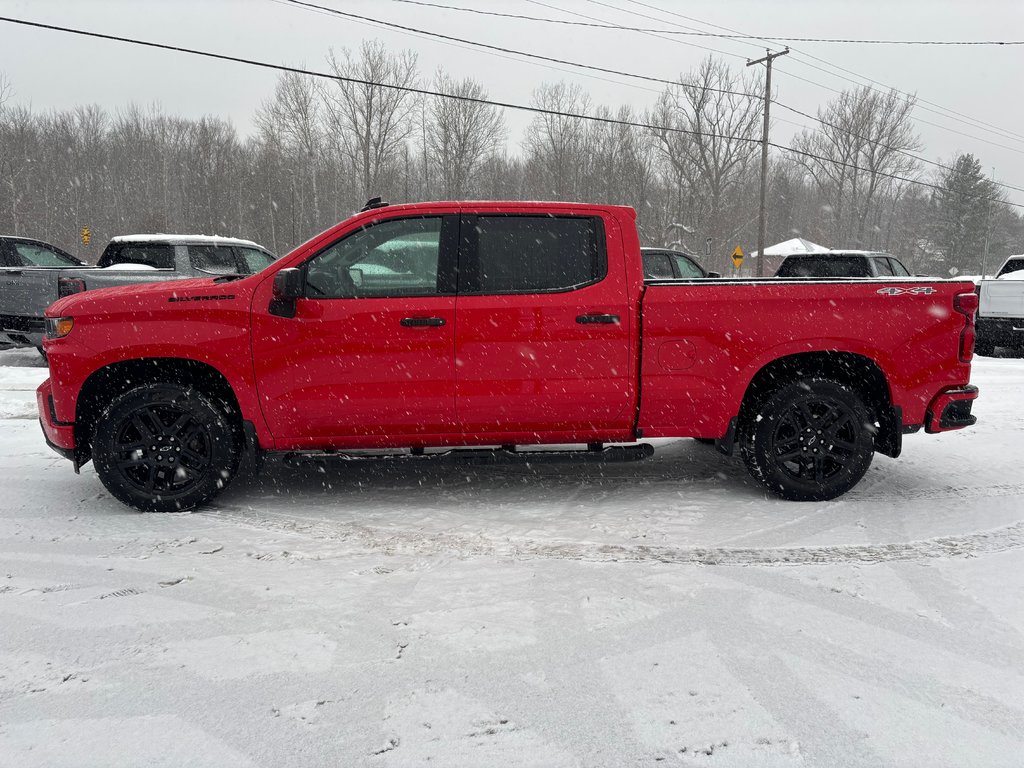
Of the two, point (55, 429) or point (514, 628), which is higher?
point (55, 429)

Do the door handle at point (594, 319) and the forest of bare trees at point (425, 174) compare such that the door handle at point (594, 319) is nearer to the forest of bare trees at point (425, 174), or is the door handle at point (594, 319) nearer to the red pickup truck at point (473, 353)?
the red pickup truck at point (473, 353)

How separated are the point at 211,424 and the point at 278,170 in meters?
51.9

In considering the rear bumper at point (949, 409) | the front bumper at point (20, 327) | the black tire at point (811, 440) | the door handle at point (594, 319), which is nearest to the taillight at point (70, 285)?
the front bumper at point (20, 327)

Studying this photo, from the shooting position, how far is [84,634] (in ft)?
9.36

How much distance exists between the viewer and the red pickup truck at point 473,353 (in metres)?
4.25

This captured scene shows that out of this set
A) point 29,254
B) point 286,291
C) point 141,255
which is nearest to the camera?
point 286,291

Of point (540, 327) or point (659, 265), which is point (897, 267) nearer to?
point (659, 265)

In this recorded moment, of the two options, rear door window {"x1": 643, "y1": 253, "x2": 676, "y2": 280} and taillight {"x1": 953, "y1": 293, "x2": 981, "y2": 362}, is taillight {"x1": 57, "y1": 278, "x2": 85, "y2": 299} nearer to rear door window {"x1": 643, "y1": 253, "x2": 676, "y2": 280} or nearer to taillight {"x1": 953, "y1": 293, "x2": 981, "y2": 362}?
rear door window {"x1": 643, "y1": 253, "x2": 676, "y2": 280}

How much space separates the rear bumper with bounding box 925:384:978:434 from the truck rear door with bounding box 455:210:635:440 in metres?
1.96

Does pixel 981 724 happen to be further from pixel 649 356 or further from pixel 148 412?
pixel 148 412

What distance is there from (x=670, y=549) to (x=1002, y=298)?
11.6 m

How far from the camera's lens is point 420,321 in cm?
423

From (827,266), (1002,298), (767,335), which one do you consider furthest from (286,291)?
(1002,298)

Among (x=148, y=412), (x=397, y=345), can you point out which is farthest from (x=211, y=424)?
(x=397, y=345)
